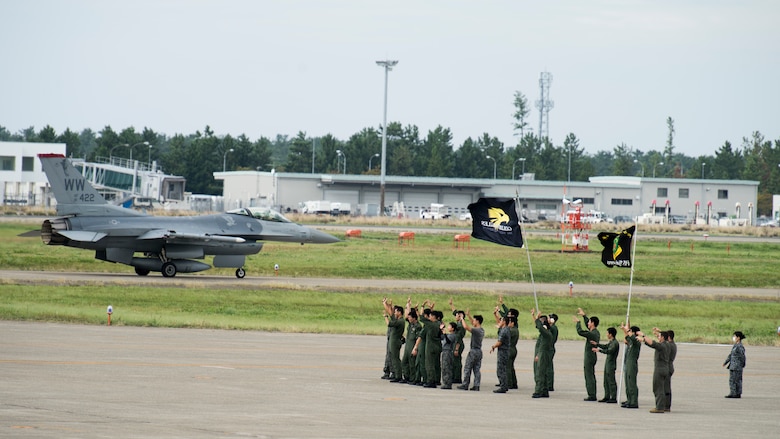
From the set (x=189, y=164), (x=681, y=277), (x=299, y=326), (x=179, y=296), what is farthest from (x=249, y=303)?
(x=189, y=164)

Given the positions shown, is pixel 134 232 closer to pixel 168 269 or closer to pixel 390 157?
pixel 168 269

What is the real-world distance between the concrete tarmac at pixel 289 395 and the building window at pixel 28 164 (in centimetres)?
7997

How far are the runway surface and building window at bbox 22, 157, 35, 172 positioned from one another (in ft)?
213

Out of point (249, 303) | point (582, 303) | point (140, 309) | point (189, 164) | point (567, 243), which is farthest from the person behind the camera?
point (189, 164)

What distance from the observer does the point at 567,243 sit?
6156 cm

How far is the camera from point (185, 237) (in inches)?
1449

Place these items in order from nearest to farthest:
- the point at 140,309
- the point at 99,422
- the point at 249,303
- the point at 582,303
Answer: the point at 99,422 < the point at 140,309 < the point at 249,303 < the point at 582,303

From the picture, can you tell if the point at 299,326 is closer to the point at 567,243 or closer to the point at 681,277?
the point at 681,277

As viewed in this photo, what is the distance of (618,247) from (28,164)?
90.3 m

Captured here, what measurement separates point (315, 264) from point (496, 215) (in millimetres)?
24411

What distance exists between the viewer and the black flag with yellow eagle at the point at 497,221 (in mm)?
20594

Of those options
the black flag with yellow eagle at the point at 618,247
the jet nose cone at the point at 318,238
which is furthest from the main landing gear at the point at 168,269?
the black flag with yellow eagle at the point at 618,247

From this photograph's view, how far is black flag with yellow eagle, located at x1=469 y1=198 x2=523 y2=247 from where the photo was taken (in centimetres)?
2059

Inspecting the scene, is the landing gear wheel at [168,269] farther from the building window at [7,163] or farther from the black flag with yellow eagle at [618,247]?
the building window at [7,163]
